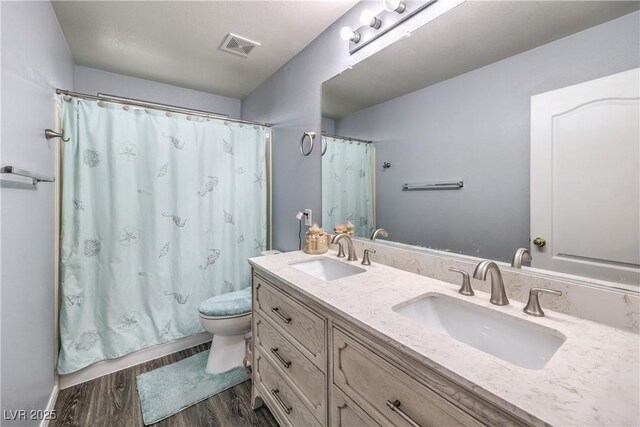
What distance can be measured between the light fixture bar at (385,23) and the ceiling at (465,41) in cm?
9

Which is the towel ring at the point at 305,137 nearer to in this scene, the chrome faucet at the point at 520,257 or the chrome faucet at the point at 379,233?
the chrome faucet at the point at 379,233

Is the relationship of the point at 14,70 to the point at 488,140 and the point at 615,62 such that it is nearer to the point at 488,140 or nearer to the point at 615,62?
the point at 488,140

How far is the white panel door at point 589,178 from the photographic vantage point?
72cm

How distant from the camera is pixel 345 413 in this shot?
859 mm

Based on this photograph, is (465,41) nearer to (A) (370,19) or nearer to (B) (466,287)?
(A) (370,19)

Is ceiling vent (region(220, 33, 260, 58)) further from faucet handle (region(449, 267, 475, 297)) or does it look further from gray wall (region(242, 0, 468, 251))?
faucet handle (region(449, 267, 475, 297))

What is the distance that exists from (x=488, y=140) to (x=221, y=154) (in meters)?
1.93

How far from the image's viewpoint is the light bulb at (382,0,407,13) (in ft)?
4.06

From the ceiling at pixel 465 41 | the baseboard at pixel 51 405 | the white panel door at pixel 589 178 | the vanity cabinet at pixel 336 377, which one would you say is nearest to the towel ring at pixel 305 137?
the ceiling at pixel 465 41

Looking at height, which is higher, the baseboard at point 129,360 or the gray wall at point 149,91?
the gray wall at point 149,91

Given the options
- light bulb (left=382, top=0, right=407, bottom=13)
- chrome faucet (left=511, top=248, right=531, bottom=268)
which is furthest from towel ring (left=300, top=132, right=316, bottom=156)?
chrome faucet (left=511, top=248, right=531, bottom=268)

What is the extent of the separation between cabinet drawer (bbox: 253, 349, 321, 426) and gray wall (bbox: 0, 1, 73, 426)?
0.96 metres

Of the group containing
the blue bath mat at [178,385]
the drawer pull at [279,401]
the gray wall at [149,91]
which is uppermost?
the gray wall at [149,91]

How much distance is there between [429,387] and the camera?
0.61 meters
